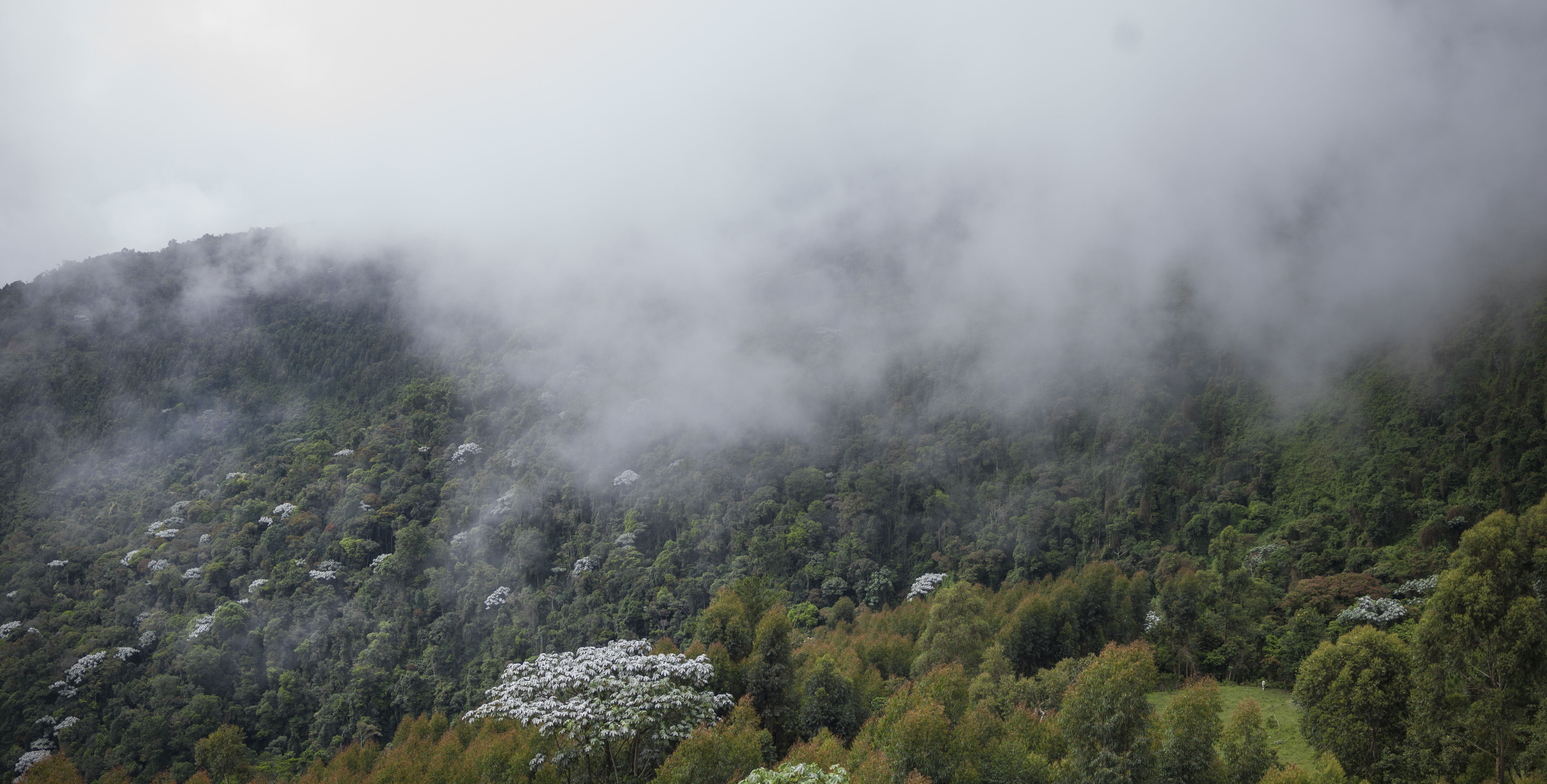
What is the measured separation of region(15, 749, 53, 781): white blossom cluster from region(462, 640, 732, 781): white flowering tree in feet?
243

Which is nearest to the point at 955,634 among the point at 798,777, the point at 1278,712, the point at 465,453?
the point at 1278,712

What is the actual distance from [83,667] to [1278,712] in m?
126

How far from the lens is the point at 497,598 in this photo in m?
106

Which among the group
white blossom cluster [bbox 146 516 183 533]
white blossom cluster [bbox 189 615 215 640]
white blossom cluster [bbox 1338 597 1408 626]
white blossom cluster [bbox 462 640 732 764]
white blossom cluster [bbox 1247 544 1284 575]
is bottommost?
white blossom cluster [bbox 189 615 215 640]

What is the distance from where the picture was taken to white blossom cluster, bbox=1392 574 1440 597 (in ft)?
193

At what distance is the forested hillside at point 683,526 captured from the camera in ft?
202

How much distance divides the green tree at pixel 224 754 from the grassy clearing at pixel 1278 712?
212ft

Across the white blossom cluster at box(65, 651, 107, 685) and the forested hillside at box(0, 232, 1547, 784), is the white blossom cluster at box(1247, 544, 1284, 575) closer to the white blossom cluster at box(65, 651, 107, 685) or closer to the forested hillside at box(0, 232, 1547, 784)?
the forested hillside at box(0, 232, 1547, 784)

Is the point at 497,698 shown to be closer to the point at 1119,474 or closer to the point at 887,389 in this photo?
the point at 1119,474

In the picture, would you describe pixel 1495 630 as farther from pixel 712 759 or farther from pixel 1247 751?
pixel 712 759

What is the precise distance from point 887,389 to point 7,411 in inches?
6681

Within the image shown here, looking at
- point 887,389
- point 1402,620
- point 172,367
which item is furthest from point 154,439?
point 1402,620

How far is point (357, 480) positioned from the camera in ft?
429

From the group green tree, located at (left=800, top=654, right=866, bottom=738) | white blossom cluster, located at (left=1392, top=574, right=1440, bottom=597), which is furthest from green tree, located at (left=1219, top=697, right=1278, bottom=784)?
white blossom cluster, located at (left=1392, top=574, right=1440, bottom=597)
